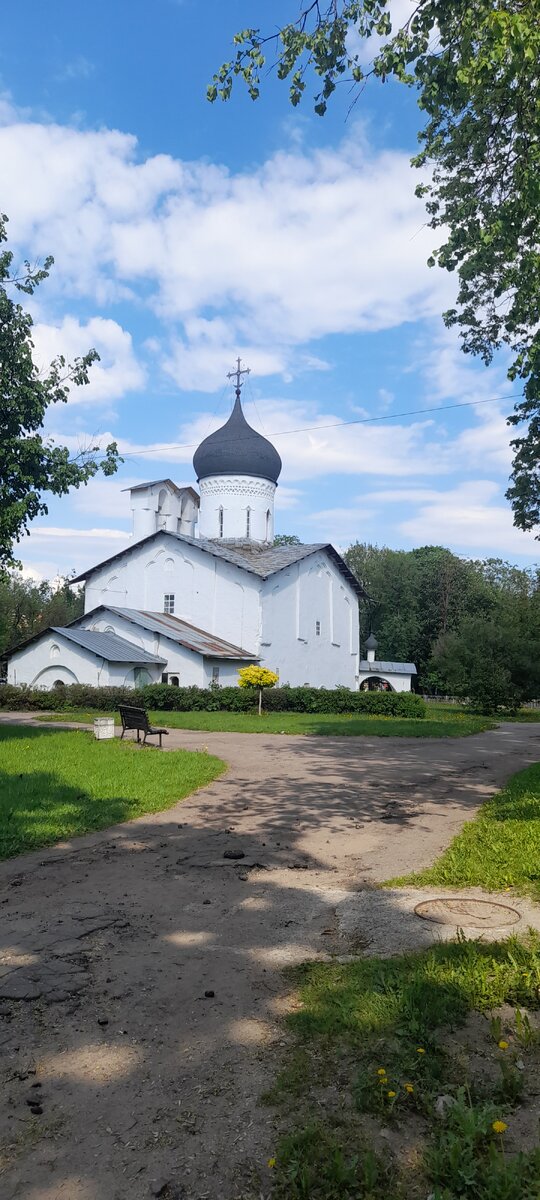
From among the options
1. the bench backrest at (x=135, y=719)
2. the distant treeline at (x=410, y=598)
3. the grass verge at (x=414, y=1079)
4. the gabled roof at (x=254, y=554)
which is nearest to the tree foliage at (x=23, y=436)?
the bench backrest at (x=135, y=719)

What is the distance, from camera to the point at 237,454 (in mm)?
49625

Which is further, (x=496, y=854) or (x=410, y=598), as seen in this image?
(x=410, y=598)

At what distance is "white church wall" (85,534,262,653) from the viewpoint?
142 feet

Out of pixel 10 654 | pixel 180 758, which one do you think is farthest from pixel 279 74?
pixel 10 654

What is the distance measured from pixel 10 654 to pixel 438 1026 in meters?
38.7

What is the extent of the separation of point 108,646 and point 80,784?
1063 inches

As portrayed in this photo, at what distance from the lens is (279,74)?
26.8ft

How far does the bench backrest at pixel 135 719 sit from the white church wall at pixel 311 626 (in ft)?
79.4

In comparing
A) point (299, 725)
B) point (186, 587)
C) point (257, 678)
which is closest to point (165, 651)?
point (186, 587)

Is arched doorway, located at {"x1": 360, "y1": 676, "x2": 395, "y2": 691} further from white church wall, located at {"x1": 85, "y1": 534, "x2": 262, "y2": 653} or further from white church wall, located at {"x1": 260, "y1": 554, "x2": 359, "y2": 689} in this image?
white church wall, located at {"x1": 85, "y1": 534, "x2": 262, "y2": 653}

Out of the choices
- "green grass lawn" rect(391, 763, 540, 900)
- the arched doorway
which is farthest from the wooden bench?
the arched doorway

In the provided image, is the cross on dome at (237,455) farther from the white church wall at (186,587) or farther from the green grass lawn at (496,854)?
the green grass lawn at (496,854)

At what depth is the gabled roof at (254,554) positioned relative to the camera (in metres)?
43.7

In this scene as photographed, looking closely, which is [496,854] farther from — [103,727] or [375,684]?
[375,684]
